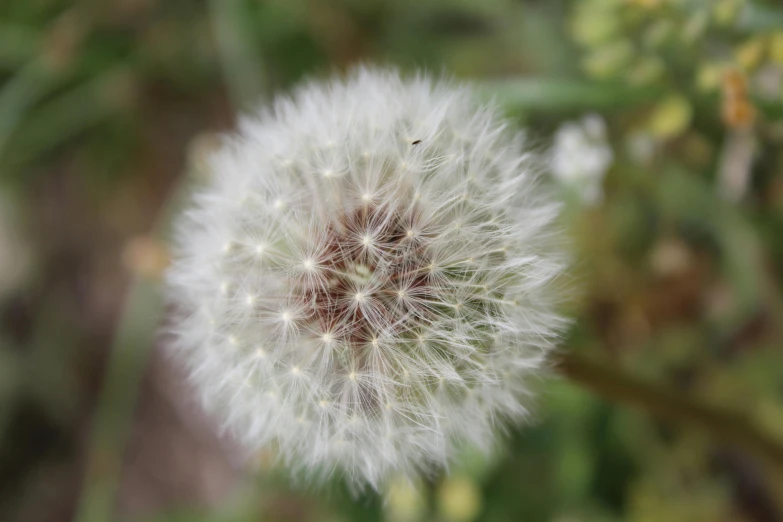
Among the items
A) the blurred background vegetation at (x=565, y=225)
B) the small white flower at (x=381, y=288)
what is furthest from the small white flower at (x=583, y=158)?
the small white flower at (x=381, y=288)

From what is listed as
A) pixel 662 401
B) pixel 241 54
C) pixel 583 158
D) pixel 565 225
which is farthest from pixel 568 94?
pixel 241 54

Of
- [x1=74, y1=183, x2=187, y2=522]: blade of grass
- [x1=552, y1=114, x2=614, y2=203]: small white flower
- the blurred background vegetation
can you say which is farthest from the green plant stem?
[x1=74, y1=183, x2=187, y2=522]: blade of grass

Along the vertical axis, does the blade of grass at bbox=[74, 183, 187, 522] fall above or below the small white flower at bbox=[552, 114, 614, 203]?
below

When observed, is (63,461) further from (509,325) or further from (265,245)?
(509,325)

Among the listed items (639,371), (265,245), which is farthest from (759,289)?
(265,245)

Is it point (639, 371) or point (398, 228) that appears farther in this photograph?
point (639, 371)

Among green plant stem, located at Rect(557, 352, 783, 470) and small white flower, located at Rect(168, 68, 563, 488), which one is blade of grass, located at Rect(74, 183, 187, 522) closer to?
small white flower, located at Rect(168, 68, 563, 488)
